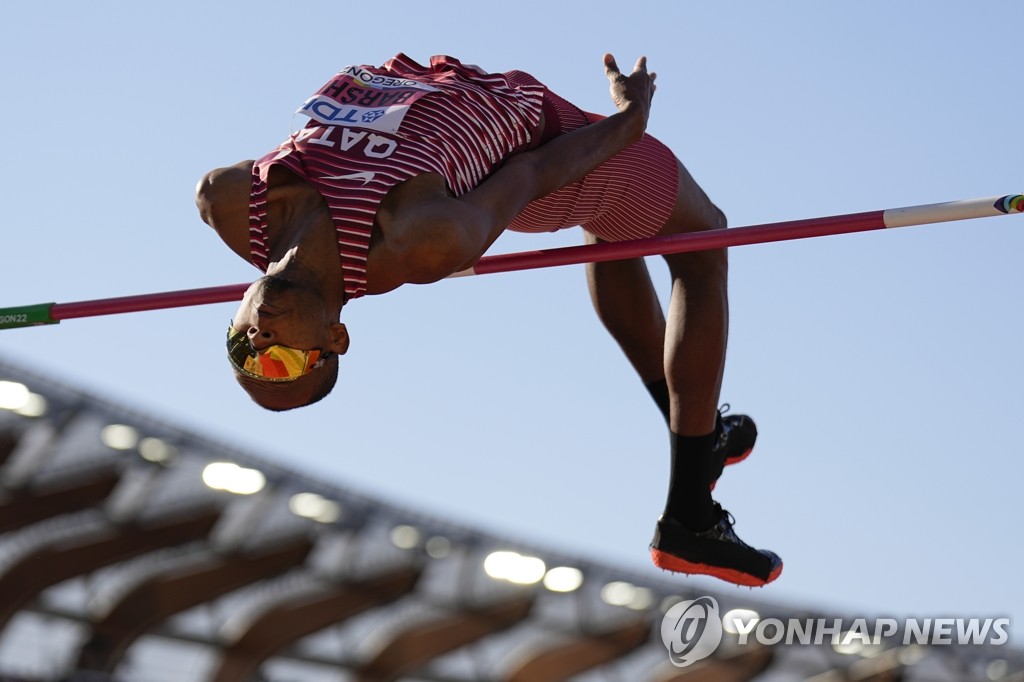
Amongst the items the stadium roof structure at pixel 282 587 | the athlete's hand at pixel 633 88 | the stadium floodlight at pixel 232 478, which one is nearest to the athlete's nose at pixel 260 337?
the athlete's hand at pixel 633 88

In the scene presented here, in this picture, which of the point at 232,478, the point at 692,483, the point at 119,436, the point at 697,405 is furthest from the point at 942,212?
the point at 232,478

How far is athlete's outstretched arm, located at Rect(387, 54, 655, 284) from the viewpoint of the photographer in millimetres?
4699

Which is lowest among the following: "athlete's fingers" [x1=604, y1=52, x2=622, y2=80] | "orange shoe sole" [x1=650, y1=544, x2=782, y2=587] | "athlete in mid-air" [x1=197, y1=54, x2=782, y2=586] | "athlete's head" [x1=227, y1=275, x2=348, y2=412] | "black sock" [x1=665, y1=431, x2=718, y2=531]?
"orange shoe sole" [x1=650, y1=544, x2=782, y2=587]

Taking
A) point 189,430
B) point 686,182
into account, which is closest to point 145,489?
point 189,430

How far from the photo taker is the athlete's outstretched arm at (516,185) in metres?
4.70

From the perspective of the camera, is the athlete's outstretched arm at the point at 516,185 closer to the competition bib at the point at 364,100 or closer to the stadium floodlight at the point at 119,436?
the competition bib at the point at 364,100

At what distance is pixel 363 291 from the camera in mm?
4879

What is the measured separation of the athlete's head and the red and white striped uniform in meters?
0.15

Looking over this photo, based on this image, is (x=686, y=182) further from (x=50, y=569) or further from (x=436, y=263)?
(x=50, y=569)

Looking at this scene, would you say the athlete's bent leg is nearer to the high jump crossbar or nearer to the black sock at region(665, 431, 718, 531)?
the black sock at region(665, 431, 718, 531)

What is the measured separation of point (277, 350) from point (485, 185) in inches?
33.4

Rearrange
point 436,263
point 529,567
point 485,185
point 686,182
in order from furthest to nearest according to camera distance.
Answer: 1. point 529,567
2. point 686,182
3. point 485,185
4. point 436,263

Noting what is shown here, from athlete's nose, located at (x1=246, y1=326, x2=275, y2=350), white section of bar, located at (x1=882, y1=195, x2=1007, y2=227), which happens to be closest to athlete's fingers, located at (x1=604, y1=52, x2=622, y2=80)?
white section of bar, located at (x1=882, y1=195, x2=1007, y2=227)

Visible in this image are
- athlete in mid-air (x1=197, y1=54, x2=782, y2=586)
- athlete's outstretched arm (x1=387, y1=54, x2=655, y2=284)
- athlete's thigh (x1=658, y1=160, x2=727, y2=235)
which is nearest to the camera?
athlete's outstretched arm (x1=387, y1=54, x2=655, y2=284)
